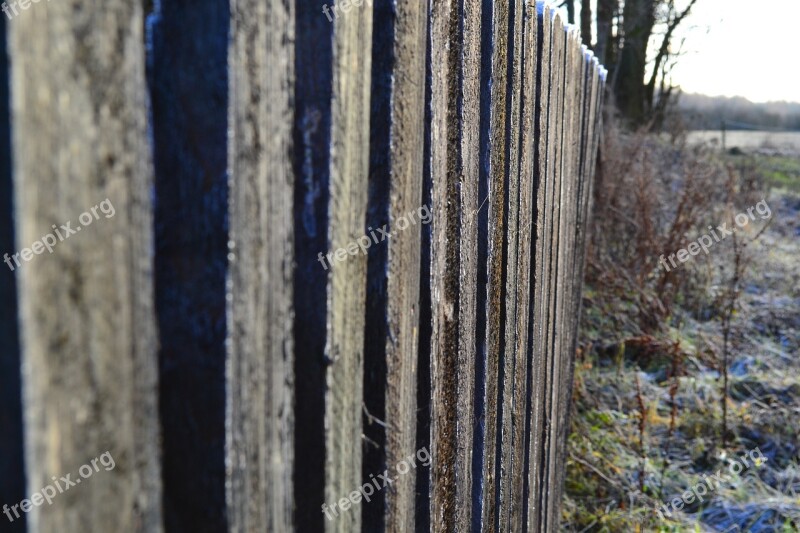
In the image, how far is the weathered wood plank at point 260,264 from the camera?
58cm

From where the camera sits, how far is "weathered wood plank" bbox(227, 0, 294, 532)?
1.90 ft

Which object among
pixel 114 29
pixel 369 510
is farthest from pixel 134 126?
pixel 369 510

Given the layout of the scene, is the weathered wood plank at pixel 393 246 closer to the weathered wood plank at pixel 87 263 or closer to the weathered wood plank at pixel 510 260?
the weathered wood plank at pixel 87 263

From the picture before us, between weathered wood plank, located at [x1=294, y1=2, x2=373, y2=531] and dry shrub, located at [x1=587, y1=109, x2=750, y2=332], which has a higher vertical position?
weathered wood plank, located at [x1=294, y1=2, x2=373, y2=531]

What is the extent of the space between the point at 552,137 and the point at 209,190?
1657mm

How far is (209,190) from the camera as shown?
564mm

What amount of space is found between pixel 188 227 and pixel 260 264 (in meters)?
0.08

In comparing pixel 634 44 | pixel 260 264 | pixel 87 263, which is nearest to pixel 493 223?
pixel 260 264

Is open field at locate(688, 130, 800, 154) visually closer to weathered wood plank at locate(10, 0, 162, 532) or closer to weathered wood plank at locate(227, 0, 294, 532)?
weathered wood plank at locate(227, 0, 294, 532)

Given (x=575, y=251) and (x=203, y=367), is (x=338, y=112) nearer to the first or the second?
(x=203, y=367)

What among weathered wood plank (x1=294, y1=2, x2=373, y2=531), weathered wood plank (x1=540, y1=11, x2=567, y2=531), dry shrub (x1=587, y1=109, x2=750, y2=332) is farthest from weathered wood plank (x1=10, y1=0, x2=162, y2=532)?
dry shrub (x1=587, y1=109, x2=750, y2=332)

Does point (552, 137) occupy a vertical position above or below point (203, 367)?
above

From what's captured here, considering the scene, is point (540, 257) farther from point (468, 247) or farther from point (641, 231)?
point (641, 231)

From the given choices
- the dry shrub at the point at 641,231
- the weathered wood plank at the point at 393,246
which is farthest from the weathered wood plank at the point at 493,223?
the dry shrub at the point at 641,231
